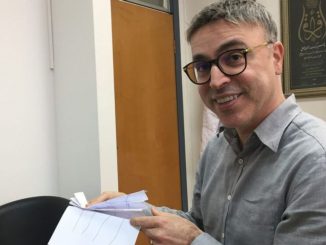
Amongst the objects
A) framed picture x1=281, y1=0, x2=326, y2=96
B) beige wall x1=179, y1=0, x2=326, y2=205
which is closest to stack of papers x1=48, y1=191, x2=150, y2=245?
beige wall x1=179, y1=0, x2=326, y2=205

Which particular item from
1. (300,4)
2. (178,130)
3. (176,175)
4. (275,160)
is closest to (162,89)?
(178,130)

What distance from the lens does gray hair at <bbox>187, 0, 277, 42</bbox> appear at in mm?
985

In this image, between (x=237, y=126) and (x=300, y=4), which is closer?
(x=237, y=126)

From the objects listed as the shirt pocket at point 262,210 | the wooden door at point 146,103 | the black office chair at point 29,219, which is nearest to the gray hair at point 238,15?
the shirt pocket at point 262,210

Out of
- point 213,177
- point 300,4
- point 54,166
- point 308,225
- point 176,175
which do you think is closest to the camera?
point 308,225

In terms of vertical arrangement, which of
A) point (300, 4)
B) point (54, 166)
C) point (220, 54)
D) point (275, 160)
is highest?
point (300, 4)

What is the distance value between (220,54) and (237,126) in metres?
0.22

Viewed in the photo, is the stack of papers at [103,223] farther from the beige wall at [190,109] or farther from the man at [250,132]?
the beige wall at [190,109]

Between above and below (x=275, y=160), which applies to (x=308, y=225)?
below

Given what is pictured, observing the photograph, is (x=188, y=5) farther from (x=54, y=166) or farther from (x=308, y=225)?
(x=308, y=225)

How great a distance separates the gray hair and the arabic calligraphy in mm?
1790

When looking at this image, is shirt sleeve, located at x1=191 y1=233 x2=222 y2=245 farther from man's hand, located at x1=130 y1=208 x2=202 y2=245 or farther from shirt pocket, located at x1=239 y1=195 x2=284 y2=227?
shirt pocket, located at x1=239 y1=195 x2=284 y2=227

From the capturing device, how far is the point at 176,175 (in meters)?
2.87

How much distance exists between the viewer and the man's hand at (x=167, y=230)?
A: 3.04 feet
